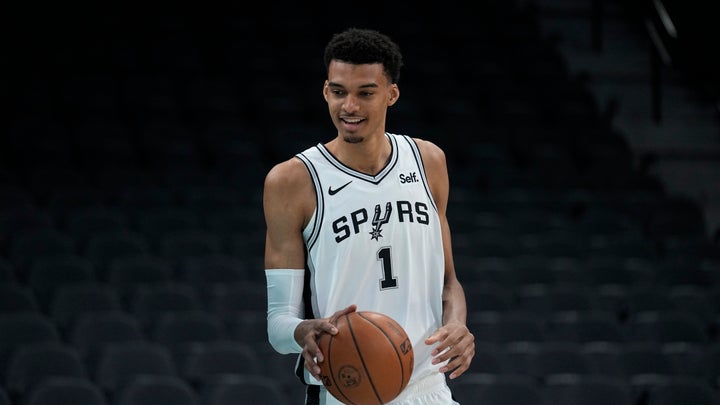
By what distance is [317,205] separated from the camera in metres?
2.95

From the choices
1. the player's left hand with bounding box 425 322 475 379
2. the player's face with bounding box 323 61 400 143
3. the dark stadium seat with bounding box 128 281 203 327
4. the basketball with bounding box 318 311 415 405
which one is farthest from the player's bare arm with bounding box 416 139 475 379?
the dark stadium seat with bounding box 128 281 203 327

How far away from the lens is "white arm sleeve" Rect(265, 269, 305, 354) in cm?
286

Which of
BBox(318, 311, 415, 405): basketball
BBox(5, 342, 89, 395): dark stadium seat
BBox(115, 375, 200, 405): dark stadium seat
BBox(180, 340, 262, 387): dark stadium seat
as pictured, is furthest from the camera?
BBox(180, 340, 262, 387): dark stadium seat

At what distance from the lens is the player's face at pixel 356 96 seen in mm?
2840

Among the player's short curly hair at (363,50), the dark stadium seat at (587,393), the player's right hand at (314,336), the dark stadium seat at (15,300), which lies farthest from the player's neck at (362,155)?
the dark stadium seat at (15,300)

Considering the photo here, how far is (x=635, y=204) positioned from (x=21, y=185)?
16.4 feet

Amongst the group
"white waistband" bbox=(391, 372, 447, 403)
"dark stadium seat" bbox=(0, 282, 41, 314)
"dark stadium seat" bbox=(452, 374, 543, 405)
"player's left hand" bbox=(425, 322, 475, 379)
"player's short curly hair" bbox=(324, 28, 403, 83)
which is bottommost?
"dark stadium seat" bbox=(452, 374, 543, 405)

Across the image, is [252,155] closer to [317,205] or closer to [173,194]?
[173,194]

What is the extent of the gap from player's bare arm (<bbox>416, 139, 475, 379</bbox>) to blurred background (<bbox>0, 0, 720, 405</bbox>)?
2.28 m

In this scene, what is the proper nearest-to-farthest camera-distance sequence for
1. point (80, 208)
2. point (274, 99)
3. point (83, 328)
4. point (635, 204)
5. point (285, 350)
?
1. point (285, 350)
2. point (83, 328)
3. point (80, 208)
4. point (635, 204)
5. point (274, 99)

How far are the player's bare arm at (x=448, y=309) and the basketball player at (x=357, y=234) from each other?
0.01 m

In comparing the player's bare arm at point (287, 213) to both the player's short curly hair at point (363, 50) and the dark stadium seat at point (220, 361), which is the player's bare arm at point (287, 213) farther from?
the dark stadium seat at point (220, 361)

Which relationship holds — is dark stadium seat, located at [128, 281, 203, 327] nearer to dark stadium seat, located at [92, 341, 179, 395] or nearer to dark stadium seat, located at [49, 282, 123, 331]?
dark stadium seat, located at [49, 282, 123, 331]

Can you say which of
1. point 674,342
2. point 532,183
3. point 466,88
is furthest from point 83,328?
point 466,88
